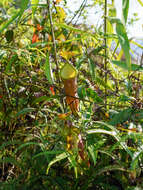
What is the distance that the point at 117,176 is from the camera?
79cm

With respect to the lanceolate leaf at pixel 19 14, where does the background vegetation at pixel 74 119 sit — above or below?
below

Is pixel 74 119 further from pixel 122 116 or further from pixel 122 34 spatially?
pixel 122 34

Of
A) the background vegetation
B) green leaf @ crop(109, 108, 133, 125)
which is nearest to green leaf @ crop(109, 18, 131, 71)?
the background vegetation

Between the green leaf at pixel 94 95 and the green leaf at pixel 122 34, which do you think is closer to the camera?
the green leaf at pixel 122 34

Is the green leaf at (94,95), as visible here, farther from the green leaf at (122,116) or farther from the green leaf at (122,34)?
the green leaf at (122,34)

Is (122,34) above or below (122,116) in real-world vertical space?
above

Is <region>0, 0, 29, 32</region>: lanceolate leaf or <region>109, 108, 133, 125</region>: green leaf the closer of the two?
<region>0, 0, 29, 32</region>: lanceolate leaf

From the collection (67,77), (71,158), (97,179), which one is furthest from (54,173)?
(67,77)

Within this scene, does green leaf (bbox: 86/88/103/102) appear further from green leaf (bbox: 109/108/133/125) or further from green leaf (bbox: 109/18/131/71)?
green leaf (bbox: 109/18/131/71)

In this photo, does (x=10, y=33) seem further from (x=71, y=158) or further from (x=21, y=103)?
(x=71, y=158)

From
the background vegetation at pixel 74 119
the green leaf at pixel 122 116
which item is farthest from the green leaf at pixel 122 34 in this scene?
the green leaf at pixel 122 116

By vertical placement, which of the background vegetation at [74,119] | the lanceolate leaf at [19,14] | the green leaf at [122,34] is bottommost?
the background vegetation at [74,119]

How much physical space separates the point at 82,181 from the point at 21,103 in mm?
399

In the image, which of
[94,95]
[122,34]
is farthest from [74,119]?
[122,34]
